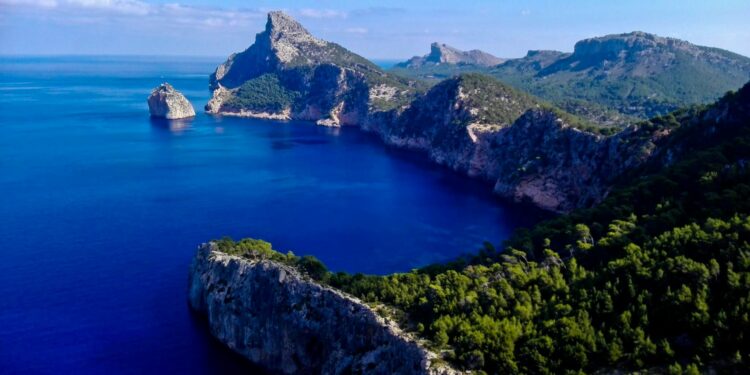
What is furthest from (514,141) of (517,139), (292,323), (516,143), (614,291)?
(614,291)

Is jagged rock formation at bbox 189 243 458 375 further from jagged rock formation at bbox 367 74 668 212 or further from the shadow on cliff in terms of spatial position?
jagged rock formation at bbox 367 74 668 212

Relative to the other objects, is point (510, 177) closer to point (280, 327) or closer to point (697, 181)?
point (697, 181)

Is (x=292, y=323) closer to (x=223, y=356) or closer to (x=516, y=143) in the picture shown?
(x=223, y=356)

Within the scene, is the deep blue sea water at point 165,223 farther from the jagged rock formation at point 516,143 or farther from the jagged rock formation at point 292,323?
the jagged rock formation at point 516,143

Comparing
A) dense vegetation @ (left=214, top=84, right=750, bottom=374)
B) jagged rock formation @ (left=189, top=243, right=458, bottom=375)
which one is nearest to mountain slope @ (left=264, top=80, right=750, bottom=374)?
dense vegetation @ (left=214, top=84, right=750, bottom=374)

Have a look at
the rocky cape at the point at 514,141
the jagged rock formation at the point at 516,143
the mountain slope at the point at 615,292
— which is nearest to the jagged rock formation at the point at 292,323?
the mountain slope at the point at 615,292
